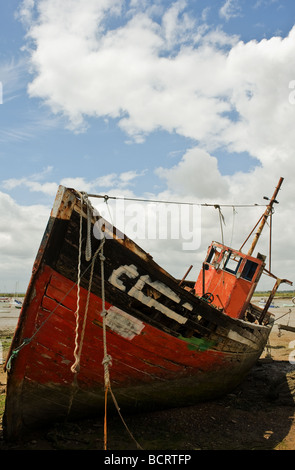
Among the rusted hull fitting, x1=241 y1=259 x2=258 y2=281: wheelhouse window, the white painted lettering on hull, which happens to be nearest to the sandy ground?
the rusted hull fitting

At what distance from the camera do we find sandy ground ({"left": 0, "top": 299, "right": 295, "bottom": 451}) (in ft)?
18.7

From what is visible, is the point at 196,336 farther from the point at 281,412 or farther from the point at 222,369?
the point at 281,412

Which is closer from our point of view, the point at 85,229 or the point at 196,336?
the point at 85,229

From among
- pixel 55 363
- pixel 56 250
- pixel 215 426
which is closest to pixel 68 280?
pixel 56 250

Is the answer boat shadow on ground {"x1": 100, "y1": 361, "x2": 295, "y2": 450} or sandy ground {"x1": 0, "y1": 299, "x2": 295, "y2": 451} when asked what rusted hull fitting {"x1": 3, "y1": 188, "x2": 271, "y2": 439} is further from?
boat shadow on ground {"x1": 100, "y1": 361, "x2": 295, "y2": 450}

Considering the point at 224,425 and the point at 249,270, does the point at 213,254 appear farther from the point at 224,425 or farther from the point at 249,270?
the point at 224,425

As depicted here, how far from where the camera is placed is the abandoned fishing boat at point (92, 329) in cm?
566

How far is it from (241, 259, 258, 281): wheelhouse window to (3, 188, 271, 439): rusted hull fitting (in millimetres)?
3998

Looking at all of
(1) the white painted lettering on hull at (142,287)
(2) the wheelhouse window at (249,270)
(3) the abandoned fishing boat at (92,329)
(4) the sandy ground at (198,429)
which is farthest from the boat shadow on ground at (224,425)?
(2) the wheelhouse window at (249,270)

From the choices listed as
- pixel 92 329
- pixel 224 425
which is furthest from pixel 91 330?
pixel 224 425

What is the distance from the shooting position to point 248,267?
1047cm
